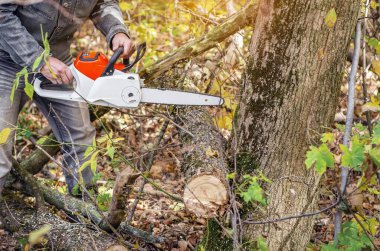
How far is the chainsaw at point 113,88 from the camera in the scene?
2922 mm

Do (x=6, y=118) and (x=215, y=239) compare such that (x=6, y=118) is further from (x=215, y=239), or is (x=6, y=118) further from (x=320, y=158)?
(x=320, y=158)

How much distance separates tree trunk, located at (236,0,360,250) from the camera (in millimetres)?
2402

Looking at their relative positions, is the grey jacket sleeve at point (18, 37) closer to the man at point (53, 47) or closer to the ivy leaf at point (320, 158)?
the man at point (53, 47)

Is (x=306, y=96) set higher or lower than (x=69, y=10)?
lower

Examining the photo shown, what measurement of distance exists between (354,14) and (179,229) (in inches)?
73.7

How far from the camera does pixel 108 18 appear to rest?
348 cm

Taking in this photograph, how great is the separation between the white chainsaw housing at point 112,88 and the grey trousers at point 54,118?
0.28 meters

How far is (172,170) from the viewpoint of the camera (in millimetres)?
4625

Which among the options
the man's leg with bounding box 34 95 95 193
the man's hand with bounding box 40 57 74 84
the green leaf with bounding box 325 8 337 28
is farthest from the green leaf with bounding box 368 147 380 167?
the man's leg with bounding box 34 95 95 193

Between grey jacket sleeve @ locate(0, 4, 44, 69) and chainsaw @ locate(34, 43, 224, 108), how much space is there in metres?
0.24

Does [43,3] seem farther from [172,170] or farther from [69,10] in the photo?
[172,170]

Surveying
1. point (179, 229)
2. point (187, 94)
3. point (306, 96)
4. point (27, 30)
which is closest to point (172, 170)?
point (179, 229)

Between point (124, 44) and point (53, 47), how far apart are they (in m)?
0.50

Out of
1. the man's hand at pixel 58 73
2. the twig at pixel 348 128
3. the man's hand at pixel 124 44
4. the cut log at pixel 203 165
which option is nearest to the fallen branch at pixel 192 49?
the man's hand at pixel 124 44
